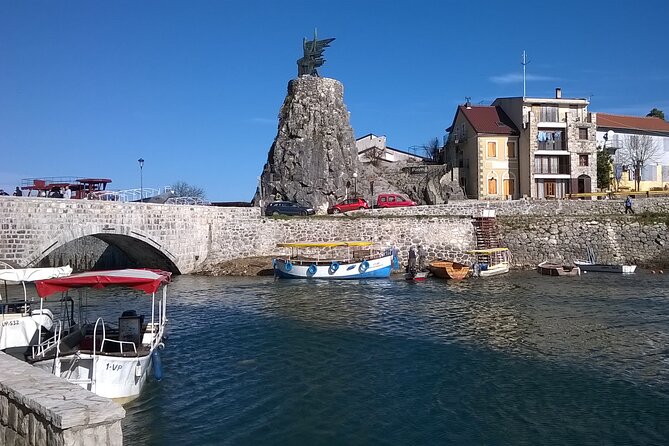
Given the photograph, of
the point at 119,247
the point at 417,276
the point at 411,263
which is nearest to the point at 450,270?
the point at 417,276

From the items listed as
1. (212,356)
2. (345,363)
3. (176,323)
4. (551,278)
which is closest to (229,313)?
(176,323)

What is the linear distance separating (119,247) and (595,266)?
3620 cm

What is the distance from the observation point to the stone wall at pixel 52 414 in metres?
5.65

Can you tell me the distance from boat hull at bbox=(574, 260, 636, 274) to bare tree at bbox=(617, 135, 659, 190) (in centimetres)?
3017

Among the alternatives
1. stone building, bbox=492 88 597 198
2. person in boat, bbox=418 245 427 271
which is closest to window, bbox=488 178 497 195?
stone building, bbox=492 88 597 198

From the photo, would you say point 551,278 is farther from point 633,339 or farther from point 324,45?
point 324,45

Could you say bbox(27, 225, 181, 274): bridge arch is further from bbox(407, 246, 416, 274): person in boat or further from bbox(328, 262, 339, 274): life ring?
bbox(407, 246, 416, 274): person in boat

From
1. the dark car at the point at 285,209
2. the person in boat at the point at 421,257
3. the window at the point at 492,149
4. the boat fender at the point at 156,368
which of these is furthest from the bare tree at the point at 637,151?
the boat fender at the point at 156,368

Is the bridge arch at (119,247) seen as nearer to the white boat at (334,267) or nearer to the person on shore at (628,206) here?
the white boat at (334,267)

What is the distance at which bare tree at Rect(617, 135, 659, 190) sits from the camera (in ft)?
215

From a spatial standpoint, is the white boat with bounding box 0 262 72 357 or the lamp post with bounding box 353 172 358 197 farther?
the lamp post with bounding box 353 172 358 197

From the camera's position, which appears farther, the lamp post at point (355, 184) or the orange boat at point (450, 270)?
the lamp post at point (355, 184)

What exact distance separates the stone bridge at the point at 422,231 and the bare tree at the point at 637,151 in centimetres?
1833

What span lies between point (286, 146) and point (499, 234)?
86.2ft
